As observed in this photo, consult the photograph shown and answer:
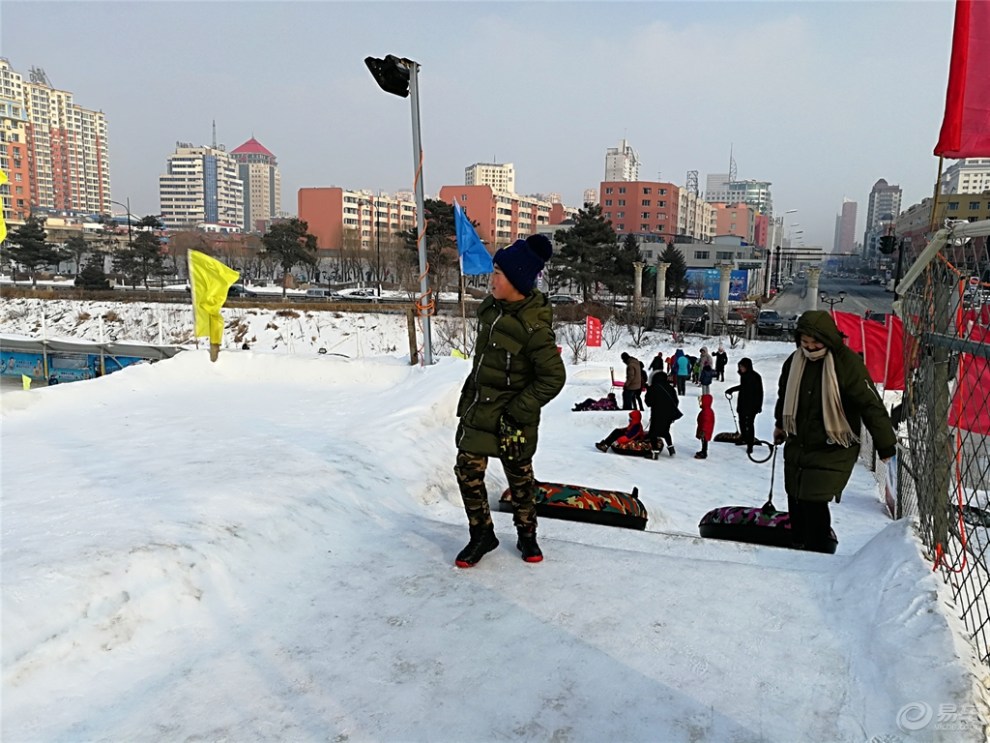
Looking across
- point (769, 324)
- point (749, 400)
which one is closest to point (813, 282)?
point (769, 324)

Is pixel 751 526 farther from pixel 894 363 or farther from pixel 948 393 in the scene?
pixel 894 363

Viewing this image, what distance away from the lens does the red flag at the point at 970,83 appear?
4.18 meters

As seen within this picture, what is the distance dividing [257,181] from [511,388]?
204 metres

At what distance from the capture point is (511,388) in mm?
3307

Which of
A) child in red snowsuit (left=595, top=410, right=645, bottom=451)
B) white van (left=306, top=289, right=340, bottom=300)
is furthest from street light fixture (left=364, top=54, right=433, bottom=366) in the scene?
white van (left=306, top=289, right=340, bottom=300)

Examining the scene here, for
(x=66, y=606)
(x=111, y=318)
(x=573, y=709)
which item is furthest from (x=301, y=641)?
(x=111, y=318)

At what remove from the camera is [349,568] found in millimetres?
3318

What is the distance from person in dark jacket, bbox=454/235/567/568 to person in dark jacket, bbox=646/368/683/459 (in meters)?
6.62

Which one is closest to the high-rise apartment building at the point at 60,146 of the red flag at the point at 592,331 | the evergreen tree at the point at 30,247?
the evergreen tree at the point at 30,247

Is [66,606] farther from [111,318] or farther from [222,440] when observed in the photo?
[111,318]

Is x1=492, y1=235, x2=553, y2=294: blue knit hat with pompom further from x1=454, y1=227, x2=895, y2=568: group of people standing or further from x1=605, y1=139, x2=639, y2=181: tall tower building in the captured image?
x1=605, y1=139, x2=639, y2=181: tall tower building

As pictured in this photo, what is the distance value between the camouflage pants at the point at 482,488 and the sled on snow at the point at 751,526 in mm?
1984

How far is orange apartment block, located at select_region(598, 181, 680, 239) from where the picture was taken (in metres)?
95.6

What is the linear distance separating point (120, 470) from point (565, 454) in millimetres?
6313
